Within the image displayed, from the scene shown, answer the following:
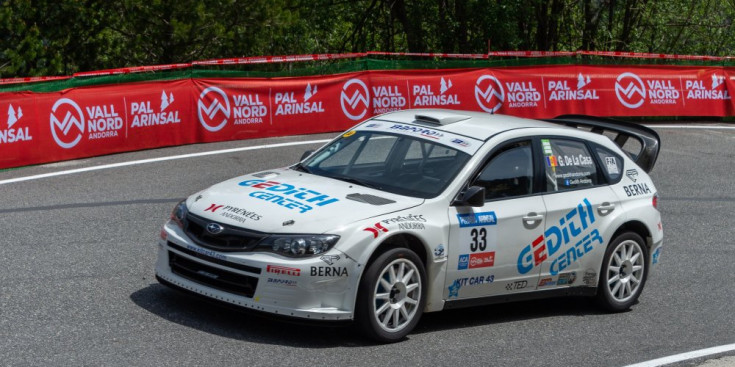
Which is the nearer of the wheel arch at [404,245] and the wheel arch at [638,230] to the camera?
the wheel arch at [404,245]

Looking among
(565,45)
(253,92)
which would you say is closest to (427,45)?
(565,45)

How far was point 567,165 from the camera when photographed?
28.3 ft

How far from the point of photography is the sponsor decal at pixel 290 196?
292 inches

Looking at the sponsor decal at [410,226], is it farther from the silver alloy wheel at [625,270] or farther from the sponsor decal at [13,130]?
the sponsor decal at [13,130]

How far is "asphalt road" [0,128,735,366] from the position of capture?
701cm

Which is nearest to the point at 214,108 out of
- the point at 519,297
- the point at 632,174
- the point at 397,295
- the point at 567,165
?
the point at 632,174

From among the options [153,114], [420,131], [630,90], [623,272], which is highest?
[420,131]

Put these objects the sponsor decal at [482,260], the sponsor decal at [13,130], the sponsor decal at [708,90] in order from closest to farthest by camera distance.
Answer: the sponsor decal at [482,260] → the sponsor decal at [13,130] → the sponsor decal at [708,90]

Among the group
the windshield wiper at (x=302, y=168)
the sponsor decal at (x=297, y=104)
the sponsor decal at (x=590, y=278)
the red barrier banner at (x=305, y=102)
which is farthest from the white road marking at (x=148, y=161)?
the sponsor decal at (x=590, y=278)

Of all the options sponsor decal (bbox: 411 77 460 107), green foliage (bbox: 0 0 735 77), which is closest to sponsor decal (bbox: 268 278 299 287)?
sponsor decal (bbox: 411 77 460 107)

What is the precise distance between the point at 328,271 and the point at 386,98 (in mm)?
12074

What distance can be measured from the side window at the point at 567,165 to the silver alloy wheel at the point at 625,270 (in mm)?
650

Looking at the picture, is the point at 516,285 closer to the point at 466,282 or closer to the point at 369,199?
the point at 466,282

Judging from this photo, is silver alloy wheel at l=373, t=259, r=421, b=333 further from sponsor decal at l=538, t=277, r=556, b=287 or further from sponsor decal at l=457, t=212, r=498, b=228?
sponsor decal at l=538, t=277, r=556, b=287
